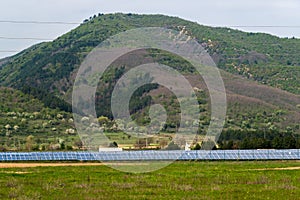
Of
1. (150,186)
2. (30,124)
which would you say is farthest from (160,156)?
(30,124)

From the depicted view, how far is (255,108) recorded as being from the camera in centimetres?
14175

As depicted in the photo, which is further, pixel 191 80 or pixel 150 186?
pixel 191 80

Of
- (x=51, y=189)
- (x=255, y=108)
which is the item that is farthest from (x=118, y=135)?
(x=51, y=189)

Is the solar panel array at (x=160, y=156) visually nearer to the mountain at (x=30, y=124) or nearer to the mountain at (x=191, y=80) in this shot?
the mountain at (x=191, y=80)

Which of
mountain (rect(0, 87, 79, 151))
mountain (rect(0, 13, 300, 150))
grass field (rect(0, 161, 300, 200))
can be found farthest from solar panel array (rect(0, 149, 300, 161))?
mountain (rect(0, 87, 79, 151))

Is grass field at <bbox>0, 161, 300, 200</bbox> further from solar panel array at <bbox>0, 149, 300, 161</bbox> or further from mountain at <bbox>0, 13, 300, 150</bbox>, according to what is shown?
mountain at <bbox>0, 13, 300, 150</bbox>

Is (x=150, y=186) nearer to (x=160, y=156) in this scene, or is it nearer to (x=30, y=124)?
(x=160, y=156)

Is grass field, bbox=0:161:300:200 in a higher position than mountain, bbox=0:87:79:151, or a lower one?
higher

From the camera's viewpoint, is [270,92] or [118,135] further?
[270,92]

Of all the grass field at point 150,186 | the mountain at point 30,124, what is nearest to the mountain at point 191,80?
the mountain at point 30,124

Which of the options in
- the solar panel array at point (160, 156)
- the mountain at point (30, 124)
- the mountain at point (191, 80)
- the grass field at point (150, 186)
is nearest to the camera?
the grass field at point (150, 186)

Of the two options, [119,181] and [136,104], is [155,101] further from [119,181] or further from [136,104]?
[119,181]

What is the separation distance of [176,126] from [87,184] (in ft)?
250

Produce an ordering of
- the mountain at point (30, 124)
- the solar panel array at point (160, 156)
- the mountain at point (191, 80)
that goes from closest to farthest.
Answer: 1. the solar panel array at point (160, 156)
2. the mountain at point (30, 124)
3. the mountain at point (191, 80)
